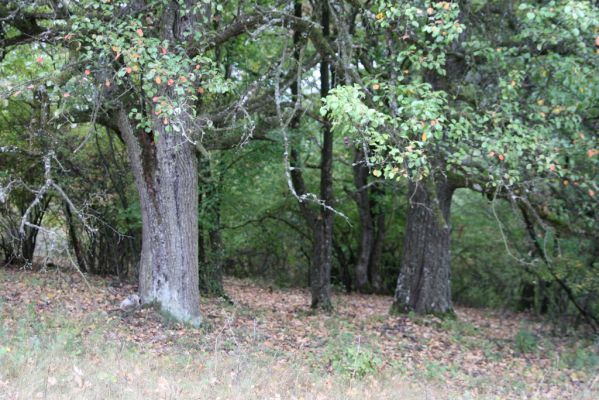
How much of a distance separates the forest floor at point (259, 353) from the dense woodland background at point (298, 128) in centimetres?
96

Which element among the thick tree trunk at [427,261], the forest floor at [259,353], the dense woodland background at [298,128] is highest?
the dense woodland background at [298,128]

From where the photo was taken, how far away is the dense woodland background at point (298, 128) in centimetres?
779

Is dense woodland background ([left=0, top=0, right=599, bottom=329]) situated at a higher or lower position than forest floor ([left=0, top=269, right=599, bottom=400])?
higher

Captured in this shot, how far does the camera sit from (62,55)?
36.8 ft

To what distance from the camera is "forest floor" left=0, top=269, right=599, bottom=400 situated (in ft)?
20.7

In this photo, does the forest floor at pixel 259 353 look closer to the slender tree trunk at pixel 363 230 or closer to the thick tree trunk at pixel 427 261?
the thick tree trunk at pixel 427 261

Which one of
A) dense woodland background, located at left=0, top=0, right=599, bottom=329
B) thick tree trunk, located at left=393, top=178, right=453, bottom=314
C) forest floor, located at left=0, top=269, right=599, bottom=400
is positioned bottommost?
forest floor, located at left=0, top=269, right=599, bottom=400

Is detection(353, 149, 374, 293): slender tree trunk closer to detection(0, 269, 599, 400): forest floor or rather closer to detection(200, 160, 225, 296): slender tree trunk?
detection(0, 269, 599, 400): forest floor

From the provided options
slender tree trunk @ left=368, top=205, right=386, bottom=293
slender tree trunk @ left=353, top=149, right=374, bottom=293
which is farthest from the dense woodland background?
slender tree trunk @ left=368, top=205, right=386, bottom=293

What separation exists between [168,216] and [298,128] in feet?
15.7

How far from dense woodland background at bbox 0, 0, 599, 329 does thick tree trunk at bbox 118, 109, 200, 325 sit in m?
0.03

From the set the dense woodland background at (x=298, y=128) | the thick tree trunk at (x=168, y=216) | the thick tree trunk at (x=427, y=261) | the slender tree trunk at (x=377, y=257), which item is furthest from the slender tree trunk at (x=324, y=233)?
the slender tree trunk at (x=377, y=257)

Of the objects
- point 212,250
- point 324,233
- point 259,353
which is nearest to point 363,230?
point 324,233

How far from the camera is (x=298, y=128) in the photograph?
13.5 meters
